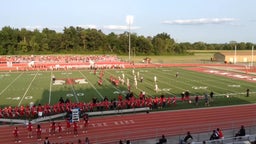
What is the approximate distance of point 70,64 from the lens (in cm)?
5519

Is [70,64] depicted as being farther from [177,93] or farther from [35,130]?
[35,130]

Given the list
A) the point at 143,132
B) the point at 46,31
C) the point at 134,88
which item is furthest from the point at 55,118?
the point at 46,31

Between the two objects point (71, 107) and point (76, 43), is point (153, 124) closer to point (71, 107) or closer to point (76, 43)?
point (71, 107)

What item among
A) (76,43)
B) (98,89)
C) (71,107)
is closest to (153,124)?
(71,107)

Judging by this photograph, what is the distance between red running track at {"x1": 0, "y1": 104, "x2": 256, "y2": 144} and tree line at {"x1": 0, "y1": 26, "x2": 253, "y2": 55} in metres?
76.7

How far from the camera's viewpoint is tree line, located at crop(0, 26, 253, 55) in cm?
9244

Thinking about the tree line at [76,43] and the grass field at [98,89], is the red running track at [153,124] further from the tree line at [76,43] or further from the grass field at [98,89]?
the tree line at [76,43]

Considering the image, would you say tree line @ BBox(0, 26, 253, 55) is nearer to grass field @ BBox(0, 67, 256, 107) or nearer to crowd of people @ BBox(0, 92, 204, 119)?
grass field @ BBox(0, 67, 256, 107)

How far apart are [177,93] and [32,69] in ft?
97.8

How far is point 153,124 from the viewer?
18.6 metres

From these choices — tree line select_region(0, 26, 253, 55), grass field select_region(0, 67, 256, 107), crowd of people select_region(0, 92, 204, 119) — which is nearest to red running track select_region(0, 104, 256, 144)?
crowd of people select_region(0, 92, 204, 119)

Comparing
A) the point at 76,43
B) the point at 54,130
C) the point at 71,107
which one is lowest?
the point at 54,130

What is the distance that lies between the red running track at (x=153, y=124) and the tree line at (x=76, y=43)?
7669 cm

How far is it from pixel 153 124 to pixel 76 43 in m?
84.5
